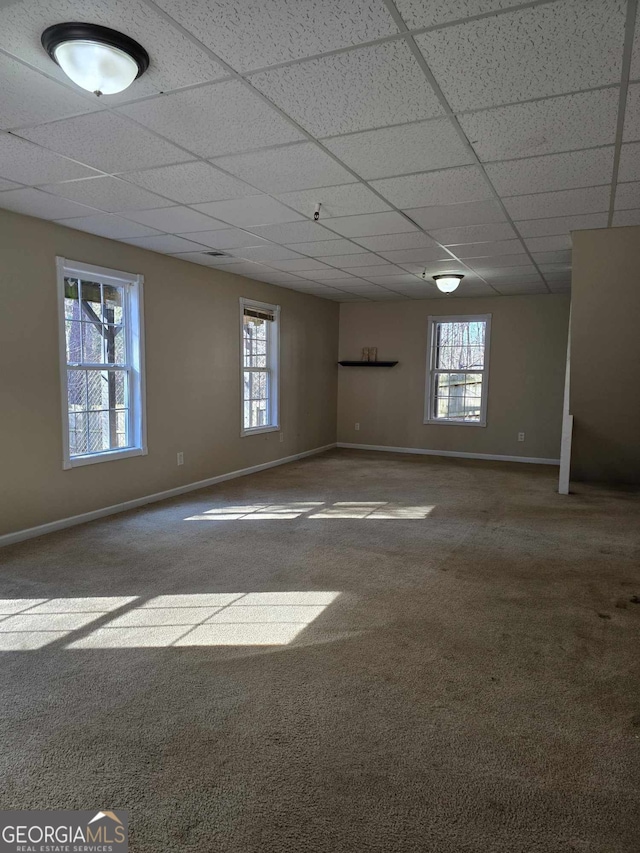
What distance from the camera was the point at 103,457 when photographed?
4.67 metres

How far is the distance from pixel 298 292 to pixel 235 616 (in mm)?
5550

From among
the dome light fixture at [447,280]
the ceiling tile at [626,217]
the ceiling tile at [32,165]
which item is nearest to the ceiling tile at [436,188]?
the ceiling tile at [626,217]

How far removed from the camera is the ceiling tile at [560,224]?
3.79 metres

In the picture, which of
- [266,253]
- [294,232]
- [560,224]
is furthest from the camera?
[266,253]

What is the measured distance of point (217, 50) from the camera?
1.85 m

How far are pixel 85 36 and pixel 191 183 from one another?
1451 mm

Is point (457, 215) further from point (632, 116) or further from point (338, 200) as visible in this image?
point (632, 116)

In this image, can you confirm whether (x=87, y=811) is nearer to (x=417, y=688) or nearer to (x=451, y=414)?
(x=417, y=688)

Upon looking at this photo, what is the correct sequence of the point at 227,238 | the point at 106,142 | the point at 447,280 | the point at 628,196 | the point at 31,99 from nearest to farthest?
the point at 31,99
the point at 106,142
the point at 628,196
the point at 227,238
the point at 447,280

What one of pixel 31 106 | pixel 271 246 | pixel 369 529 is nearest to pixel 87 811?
pixel 31 106

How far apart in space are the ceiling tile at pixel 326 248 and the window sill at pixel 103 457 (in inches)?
94.5

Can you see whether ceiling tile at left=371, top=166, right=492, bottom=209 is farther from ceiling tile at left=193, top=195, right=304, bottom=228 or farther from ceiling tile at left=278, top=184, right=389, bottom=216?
ceiling tile at left=193, top=195, right=304, bottom=228

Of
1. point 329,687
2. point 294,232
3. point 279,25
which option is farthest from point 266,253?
point 329,687

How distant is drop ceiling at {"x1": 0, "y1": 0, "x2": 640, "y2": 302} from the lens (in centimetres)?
171
